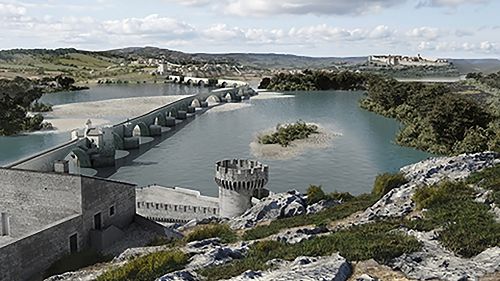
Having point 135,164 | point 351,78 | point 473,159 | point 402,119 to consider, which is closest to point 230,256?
point 473,159

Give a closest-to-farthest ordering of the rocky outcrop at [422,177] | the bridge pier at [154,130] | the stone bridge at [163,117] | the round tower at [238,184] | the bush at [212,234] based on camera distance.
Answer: the rocky outcrop at [422,177] → the bush at [212,234] → the round tower at [238,184] → the stone bridge at [163,117] → the bridge pier at [154,130]

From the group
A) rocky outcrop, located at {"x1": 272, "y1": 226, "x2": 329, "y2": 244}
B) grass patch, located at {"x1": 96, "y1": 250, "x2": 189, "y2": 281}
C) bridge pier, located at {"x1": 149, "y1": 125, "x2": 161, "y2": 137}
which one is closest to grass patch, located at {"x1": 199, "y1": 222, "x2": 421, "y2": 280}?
rocky outcrop, located at {"x1": 272, "y1": 226, "x2": 329, "y2": 244}

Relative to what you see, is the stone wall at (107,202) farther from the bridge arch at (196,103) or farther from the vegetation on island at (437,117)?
the bridge arch at (196,103)

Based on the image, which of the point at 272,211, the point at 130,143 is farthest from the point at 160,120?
the point at 272,211

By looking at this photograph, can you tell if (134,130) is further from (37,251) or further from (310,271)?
(310,271)

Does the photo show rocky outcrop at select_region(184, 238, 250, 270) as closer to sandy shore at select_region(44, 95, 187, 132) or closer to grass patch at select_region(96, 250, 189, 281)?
grass patch at select_region(96, 250, 189, 281)

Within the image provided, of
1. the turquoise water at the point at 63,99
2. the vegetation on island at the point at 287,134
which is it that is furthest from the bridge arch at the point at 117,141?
the vegetation on island at the point at 287,134
